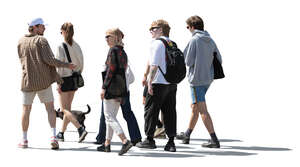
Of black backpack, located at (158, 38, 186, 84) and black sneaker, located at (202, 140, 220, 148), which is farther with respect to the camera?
black sneaker, located at (202, 140, 220, 148)

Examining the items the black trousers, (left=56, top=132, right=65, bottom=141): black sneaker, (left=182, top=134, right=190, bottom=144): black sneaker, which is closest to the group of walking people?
the black trousers

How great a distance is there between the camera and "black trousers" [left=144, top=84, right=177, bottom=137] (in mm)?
10461

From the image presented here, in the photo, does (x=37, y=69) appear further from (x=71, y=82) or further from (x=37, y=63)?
(x=71, y=82)

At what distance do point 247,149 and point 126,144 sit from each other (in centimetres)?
254

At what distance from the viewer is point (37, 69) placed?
10.8 metres

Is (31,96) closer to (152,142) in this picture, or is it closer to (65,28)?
(65,28)

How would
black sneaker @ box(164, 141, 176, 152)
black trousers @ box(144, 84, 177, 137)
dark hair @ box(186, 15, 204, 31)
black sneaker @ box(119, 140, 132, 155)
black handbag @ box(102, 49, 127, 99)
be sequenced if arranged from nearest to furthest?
black handbag @ box(102, 49, 127, 99) < black sneaker @ box(119, 140, 132, 155) < black trousers @ box(144, 84, 177, 137) < black sneaker @ box(164, 141, 176, 152) < dark hair @ box(186, 15, 204, 31)

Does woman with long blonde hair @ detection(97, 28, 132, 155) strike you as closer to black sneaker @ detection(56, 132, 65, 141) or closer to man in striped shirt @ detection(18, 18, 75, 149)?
man in striped shirt @ detection(18, 18, 75, 149)

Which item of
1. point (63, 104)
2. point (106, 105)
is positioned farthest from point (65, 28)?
point (106, 105)

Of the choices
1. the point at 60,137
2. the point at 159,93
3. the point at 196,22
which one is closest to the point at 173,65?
the point at 159,93

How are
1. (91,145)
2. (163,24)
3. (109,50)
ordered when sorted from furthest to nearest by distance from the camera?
(91,145)
(163,24)
(109,50)

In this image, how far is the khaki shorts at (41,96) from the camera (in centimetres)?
1099

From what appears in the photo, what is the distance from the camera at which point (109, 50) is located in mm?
10125

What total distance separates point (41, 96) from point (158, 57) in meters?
2.52
